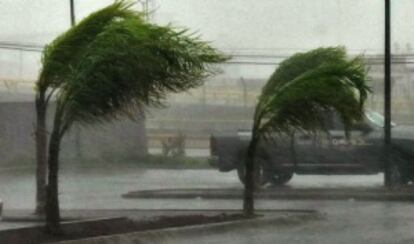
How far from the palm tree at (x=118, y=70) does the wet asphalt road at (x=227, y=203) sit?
1.70 m

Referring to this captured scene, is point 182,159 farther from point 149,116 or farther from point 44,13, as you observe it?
point 44,13

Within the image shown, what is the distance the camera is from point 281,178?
49.6ft

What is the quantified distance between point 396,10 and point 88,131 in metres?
5.55

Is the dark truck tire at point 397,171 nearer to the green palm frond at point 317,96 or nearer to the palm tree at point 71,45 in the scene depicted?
the green palm frond at point 317,96

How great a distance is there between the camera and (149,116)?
14461 mm

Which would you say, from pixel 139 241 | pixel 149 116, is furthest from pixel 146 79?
pixel 149 116

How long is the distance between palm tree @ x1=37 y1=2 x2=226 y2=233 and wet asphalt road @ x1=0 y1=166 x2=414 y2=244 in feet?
5.59

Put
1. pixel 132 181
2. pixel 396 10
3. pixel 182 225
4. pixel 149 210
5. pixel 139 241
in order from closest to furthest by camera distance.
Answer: pixel 139 241, pixel 182 225, pixel 149 210, pixel 132 181, pixel 396 10

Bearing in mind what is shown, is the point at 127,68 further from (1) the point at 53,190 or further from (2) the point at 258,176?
(2) the point at 258,176

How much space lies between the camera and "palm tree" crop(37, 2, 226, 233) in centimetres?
1137

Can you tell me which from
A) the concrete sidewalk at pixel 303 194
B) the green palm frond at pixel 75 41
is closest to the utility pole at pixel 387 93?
the concrete sidewalk at pixel 303 194

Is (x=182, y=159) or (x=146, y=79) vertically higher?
(x=146, y=79)

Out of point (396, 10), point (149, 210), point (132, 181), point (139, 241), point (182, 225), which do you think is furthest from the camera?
point (396, 10)

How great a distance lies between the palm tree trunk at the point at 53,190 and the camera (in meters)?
11.8
